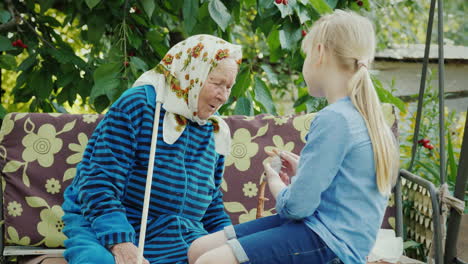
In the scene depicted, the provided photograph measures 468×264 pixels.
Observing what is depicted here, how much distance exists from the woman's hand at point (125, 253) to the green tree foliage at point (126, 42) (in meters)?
1.00

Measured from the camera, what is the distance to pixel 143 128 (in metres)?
2.00

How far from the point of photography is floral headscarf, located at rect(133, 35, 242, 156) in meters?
2.00

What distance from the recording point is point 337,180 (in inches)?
64.0

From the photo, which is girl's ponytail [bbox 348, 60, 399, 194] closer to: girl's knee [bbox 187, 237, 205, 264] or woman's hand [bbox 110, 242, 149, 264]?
girl's knee [bbox 187, 237, 205, 264]

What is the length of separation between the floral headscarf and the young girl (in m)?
0.43

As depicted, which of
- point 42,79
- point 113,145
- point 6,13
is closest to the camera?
point 113,145

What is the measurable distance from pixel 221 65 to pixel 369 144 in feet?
2.06

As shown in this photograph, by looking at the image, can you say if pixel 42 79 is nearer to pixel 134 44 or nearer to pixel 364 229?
pixel 134 44

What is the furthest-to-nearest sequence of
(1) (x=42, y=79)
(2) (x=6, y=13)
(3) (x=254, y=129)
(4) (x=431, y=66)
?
(4) (x=431, y=66) → (1) (x=42, y=79) → (2) (x=6, y=13) → (3) (x=254, y=129)

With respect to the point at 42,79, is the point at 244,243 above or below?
below

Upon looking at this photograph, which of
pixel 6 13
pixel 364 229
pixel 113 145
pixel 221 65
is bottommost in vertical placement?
pixel 364 229

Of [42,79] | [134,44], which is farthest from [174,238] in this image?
[42,79]

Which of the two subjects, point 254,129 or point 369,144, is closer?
point 369,144

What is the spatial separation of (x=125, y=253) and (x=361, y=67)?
0.92m
